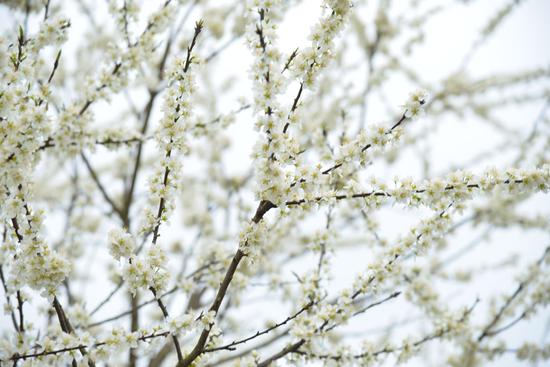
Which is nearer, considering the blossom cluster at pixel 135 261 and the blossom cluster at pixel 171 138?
the blossom cluster at pixel 135 261

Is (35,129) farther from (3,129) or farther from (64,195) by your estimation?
(64,195)

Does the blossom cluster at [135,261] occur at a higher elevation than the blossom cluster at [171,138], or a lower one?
lower

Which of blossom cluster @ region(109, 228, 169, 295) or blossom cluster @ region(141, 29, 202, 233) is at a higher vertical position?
blossom cluster @ region(141, 29, 202, 233)

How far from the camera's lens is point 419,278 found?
4109 millimetres

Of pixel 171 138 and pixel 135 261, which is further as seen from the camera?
pixel 171 138

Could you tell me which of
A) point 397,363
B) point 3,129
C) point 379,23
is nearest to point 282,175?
point 3,129

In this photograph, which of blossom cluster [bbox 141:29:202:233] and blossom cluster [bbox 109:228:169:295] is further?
blossom cluster [bbox 141:29:202:233]

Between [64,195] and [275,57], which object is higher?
[64,195]

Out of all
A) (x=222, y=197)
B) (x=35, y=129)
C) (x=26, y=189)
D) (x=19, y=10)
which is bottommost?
(x=26, y=189)

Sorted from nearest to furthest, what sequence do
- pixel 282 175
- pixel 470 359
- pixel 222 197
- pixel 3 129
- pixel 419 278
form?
pixel 282 175
pixel 3 129
pixel 419 278
pixel 470 359
pixel 222 197

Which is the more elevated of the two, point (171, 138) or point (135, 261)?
point (171, 138)

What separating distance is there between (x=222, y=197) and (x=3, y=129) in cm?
385

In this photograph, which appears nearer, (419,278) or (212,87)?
(419,278)

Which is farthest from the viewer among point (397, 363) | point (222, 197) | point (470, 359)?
point (222, 197)
